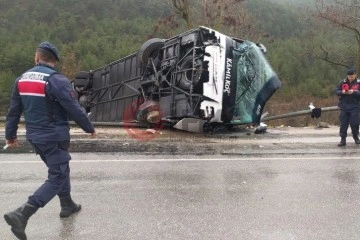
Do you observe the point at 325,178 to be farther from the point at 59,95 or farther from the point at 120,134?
the point at 120,134

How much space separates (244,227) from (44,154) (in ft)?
5.70

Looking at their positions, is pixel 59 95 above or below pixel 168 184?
above

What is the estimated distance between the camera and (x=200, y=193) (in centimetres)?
450

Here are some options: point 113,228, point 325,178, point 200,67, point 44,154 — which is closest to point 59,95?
point 44,154

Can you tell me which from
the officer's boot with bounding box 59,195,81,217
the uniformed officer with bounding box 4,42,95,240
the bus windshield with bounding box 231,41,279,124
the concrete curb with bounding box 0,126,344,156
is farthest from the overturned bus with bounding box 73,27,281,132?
the uniformed officer with bounding box 4,42,95,240

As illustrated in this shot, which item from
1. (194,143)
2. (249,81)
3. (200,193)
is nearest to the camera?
(200,193)

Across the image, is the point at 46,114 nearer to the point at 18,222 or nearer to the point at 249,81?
the point at 18,222

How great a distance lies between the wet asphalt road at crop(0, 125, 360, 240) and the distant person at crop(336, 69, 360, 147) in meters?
0.57

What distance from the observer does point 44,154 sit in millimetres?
3518

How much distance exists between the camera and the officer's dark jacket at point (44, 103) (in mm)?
3389

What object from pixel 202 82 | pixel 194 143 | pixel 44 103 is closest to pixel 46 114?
pixel 44 103

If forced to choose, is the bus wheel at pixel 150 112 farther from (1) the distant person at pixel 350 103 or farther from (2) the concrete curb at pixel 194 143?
(1) the distant person at pixel 350 103

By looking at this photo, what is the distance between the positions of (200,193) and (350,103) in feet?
14.8

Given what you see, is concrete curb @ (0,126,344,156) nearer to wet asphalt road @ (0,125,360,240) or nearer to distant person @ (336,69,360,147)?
wet asphalt road @ (0,125,360,240)
